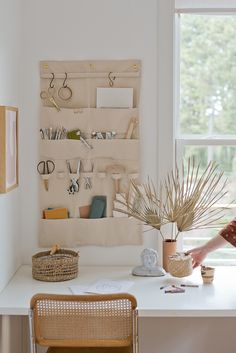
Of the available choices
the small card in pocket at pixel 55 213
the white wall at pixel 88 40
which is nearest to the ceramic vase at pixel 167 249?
the white wall at pixel 88 40

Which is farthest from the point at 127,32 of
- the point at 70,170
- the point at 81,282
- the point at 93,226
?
the point at 81,282

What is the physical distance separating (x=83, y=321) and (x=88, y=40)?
1492 millimetres

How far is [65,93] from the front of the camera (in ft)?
10.9

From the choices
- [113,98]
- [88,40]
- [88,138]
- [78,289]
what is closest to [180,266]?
[78,289]

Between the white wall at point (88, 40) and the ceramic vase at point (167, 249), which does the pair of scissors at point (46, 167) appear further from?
the ceramic vase at point (167, 249)

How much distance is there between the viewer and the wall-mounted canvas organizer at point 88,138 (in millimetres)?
3312

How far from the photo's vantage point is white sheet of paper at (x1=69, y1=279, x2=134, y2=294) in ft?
9.38

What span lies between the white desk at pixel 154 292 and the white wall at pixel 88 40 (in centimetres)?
56

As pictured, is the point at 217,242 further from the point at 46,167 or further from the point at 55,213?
the point at 46,167

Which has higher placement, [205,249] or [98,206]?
[98,206]

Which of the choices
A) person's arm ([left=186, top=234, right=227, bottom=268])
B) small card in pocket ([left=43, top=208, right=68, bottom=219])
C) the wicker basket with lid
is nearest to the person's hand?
person's arm ([left=186, top=234, right=227, bottom=268])

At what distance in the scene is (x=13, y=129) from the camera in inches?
120

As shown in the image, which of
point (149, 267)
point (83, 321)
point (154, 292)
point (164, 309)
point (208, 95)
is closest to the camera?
point (83, 321)

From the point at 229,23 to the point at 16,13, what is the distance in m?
1.12
